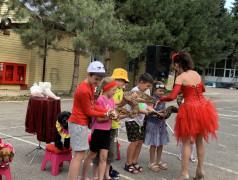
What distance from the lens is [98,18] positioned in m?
14.3

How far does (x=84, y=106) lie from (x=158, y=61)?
4.79 m

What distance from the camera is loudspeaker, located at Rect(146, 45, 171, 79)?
802 cm

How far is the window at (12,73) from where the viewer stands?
18109 millimetres

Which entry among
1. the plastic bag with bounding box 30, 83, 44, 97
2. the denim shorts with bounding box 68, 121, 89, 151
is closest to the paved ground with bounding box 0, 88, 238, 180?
the denim shorts with bounding box 68, 121, 89, 151

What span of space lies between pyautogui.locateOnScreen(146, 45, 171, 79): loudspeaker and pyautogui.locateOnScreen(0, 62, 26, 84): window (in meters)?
12.8

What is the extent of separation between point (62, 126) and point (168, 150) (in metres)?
3.02

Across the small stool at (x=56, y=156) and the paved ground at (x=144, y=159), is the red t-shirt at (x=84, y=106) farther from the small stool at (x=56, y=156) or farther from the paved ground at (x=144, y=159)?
the paved ground at (x=144, y=159)

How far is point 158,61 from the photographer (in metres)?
8.02

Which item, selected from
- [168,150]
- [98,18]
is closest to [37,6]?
[98,18]

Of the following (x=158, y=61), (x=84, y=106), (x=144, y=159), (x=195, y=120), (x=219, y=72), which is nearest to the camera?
(x=84, y=106)

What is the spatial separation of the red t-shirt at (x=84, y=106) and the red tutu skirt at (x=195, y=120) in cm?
132

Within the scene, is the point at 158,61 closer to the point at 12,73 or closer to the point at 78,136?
the point at 78,136

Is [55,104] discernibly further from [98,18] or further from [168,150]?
[98,18]

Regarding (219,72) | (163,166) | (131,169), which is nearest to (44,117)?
(131,169)
